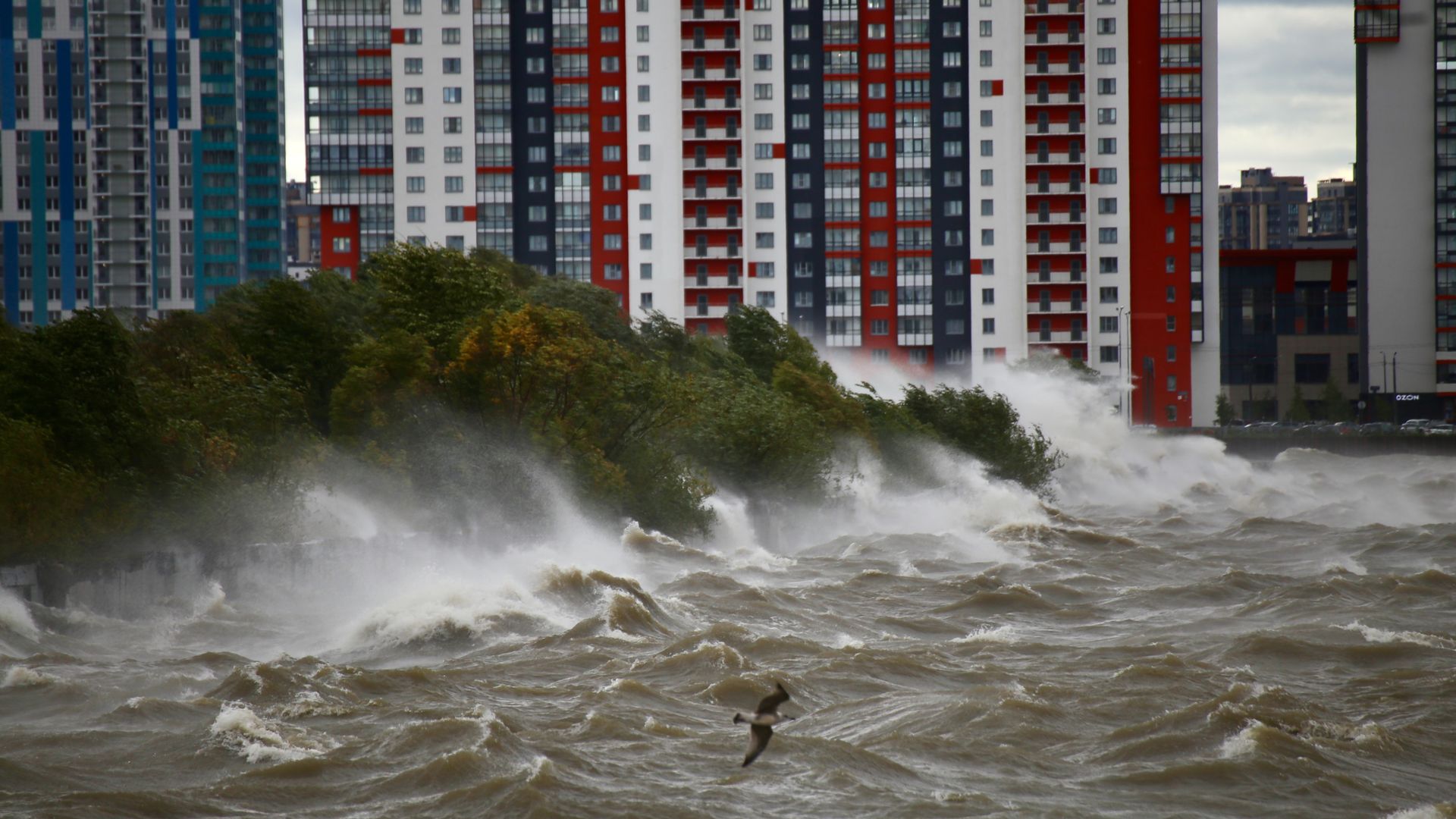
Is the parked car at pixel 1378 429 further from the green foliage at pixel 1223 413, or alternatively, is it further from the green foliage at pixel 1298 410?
the green foliage at pixel 1298 410

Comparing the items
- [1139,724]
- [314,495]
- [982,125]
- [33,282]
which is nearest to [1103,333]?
[982,125]

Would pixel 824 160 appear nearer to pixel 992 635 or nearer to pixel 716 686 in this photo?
pixel 992 635

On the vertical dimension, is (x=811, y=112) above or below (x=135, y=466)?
above

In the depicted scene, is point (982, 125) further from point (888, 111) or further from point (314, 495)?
point (314, 495)

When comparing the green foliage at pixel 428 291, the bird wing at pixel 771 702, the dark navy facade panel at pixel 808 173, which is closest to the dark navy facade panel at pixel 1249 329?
the dark navy facade panel at pixel 808 173

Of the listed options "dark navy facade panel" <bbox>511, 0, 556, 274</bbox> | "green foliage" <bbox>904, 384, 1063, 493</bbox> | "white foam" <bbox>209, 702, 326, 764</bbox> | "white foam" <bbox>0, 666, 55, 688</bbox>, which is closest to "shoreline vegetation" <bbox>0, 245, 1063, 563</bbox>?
"white foam" <bbox>0, 666, 55, 688</bbox>

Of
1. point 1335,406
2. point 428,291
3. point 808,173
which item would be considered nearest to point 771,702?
point 428,291
